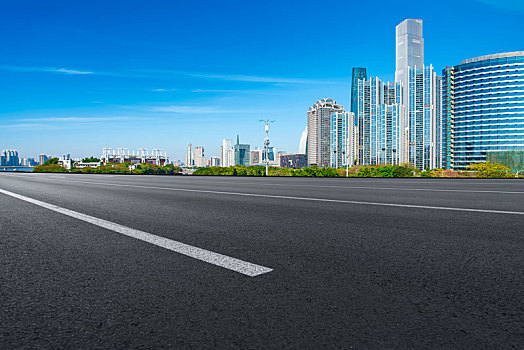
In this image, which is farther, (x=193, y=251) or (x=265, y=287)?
(x=193, y=251)

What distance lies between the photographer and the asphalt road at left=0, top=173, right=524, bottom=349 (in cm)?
203

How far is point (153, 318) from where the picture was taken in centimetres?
226

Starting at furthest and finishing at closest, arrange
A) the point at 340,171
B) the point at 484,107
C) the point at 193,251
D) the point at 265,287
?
the point at 484,107 → the point at 340,171 → the point at 193,251 → the point at 265,287

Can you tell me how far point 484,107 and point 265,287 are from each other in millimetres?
214942

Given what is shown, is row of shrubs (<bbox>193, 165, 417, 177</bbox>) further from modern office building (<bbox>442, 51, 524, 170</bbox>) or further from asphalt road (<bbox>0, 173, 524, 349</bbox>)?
modern office building (<bbox>442, 51, 524, 170</bbox>)

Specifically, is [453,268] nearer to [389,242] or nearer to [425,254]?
[425,254]

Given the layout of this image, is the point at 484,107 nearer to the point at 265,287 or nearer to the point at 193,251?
the point at 193,251

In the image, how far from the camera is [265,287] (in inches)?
109

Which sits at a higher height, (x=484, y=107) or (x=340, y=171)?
(x=484, y=107)

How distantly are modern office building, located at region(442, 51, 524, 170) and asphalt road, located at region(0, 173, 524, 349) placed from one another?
194191 mm

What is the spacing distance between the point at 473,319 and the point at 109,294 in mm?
2406

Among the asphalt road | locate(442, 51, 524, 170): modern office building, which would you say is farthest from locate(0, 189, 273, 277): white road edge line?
locate(442, 51, 524, 170): modern office building

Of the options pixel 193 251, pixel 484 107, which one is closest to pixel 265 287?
pixel 193 251

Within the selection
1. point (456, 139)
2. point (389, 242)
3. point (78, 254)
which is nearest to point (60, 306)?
point (78, 254)
